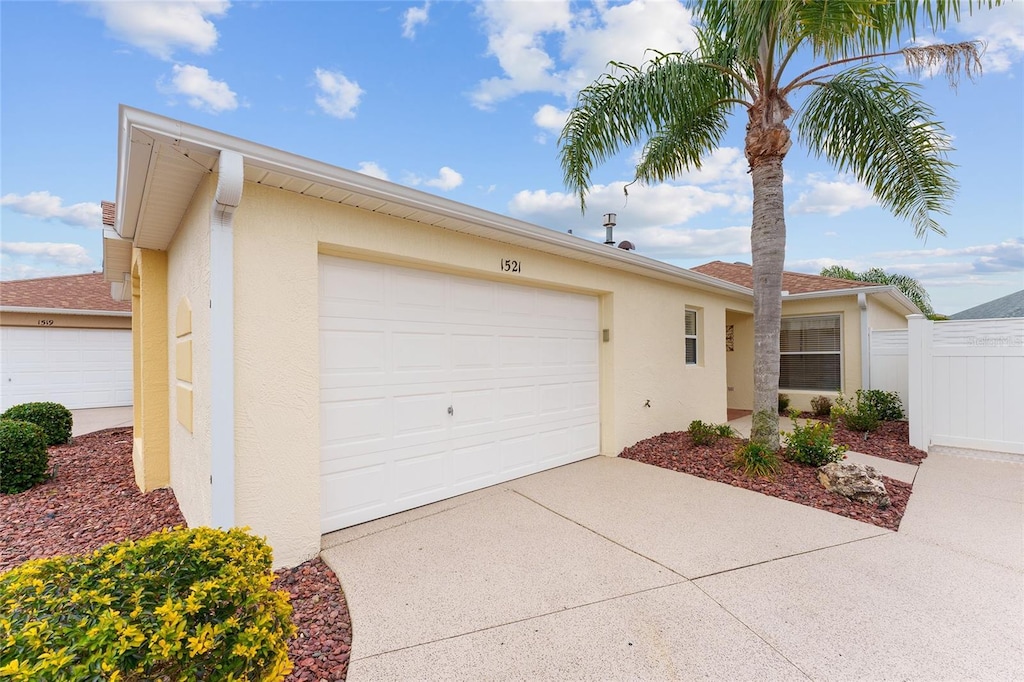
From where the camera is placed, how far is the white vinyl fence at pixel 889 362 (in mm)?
9406

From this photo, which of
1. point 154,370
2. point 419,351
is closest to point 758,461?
point 419,351

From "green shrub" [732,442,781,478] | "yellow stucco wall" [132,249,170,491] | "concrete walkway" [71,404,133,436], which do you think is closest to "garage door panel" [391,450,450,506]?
"yellow stucco wall" [132,249,170,491]

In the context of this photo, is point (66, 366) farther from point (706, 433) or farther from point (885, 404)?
point (885, 404)

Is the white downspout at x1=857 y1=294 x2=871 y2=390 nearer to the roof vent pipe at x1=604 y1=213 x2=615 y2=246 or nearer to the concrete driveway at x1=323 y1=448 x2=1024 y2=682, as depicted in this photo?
the concrete driveway at x1=323 y1=448 x2=1024 y2=682

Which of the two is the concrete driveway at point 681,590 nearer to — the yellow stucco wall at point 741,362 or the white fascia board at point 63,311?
the yellow stucco wall at point 741,362

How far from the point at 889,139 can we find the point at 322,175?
7.65 m

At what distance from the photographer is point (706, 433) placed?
7352mm

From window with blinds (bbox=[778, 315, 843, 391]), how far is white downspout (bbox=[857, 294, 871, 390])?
596 mm

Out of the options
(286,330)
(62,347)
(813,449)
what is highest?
(286,330)

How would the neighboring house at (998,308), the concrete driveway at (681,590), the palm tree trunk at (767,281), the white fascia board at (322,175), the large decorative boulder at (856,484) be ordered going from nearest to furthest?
the concrete driveway at (681,590), the white fascia board at (322,175), the large decorative boulder at (856,484), the palm tree trunk at (767,281), the neighboring house at (998,308)

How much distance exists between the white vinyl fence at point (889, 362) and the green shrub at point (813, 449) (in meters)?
5.23

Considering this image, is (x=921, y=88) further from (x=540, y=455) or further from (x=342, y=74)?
(x=342, y=74)

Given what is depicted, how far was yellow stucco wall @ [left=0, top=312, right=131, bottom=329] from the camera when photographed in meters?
11.7

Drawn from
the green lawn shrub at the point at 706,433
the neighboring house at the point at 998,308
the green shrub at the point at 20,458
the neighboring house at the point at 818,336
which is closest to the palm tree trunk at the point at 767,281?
the green lawn shrub at the point at 706,433
